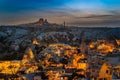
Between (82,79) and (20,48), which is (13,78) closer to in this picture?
(82,79)

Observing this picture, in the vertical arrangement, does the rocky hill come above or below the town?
below

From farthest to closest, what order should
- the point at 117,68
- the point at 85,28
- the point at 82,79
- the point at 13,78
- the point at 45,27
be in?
the point at 85,28
the point at 45,27
the point at 13,78
the point at 82,79
the point at 117,68

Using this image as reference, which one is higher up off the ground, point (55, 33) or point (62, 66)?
point (62, 66)

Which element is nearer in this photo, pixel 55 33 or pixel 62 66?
pixel 62 66

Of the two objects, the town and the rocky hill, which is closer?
the town

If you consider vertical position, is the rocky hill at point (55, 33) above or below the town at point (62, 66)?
below

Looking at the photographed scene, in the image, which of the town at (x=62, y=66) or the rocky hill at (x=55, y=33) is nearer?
the town at (x=62, y=66)

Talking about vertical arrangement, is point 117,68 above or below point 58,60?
above

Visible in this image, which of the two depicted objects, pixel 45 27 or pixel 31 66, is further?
pixel 45 27

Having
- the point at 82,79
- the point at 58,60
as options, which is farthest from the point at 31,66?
the point at 82,79

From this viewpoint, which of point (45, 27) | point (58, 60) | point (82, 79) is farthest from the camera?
point (45, 27)
